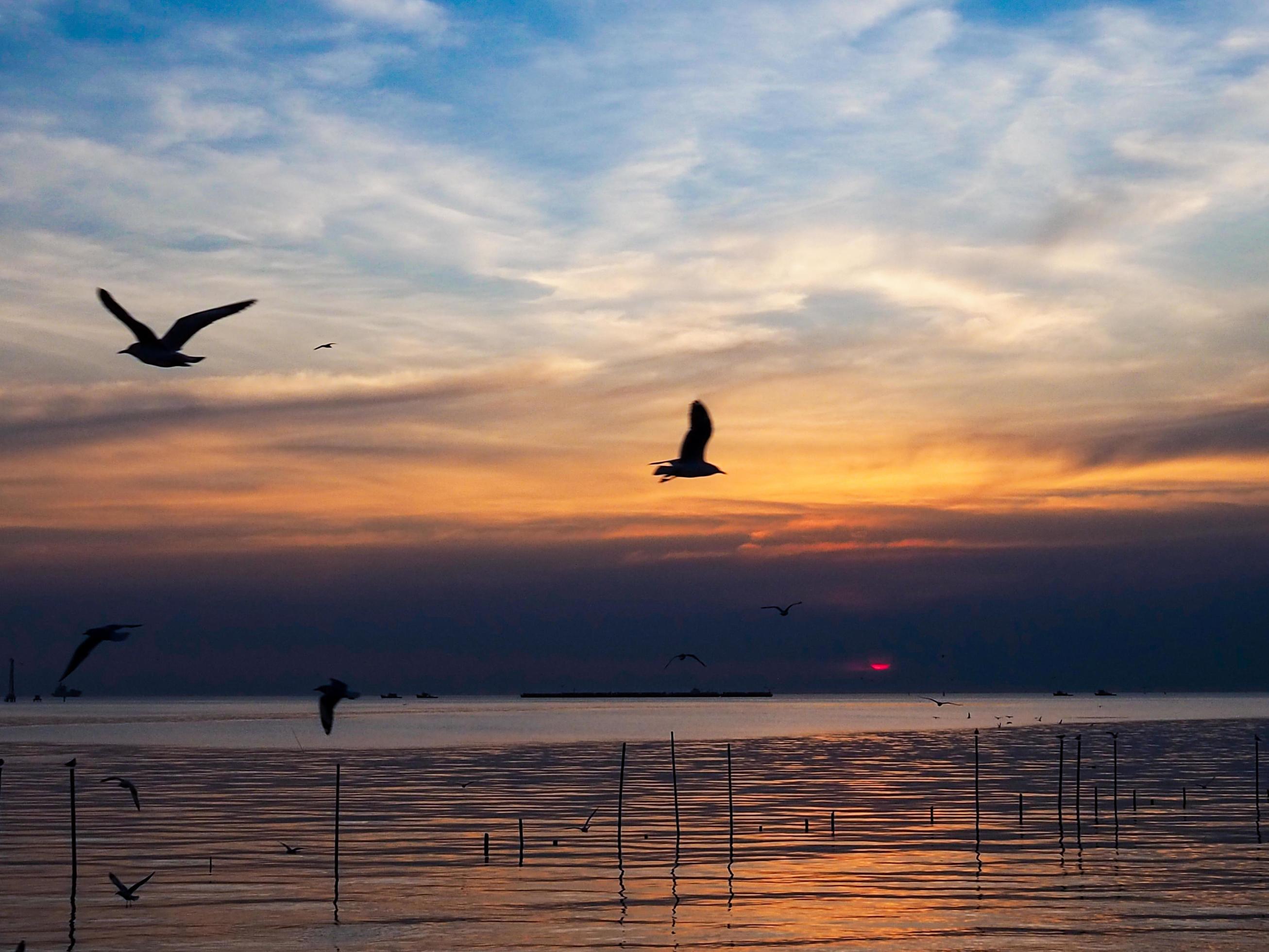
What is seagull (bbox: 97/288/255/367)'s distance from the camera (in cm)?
2241

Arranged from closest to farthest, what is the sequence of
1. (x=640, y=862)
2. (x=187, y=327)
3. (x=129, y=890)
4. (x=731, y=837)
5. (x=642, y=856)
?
(x=187, y=327) < (x=129, y=890) < (x=640, y=862) < (x=642, y=856) < (x=731, y=837)

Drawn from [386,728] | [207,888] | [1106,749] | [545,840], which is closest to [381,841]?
[545,840]

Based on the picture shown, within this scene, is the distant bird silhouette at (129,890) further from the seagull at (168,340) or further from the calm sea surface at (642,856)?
the seagull at (168,340)

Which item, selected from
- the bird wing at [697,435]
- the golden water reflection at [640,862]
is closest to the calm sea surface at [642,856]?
the golden water reflection at [640,862]

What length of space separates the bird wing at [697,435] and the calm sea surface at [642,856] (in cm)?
1693

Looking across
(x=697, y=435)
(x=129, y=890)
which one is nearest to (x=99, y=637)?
(x=697, y=435)

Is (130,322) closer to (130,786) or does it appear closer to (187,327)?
(187,327)

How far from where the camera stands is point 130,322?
23.4 metres

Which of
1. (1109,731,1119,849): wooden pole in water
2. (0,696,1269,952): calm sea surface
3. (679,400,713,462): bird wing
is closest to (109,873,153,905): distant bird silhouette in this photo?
(0,696,1269,952): calm sea surface

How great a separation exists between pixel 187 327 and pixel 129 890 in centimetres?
2649

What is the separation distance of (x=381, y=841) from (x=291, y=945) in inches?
812

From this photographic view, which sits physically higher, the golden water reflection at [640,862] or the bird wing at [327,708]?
the bird wing at [327,708]

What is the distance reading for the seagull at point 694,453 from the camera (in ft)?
79.2

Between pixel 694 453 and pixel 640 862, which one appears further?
pixel 640 862
